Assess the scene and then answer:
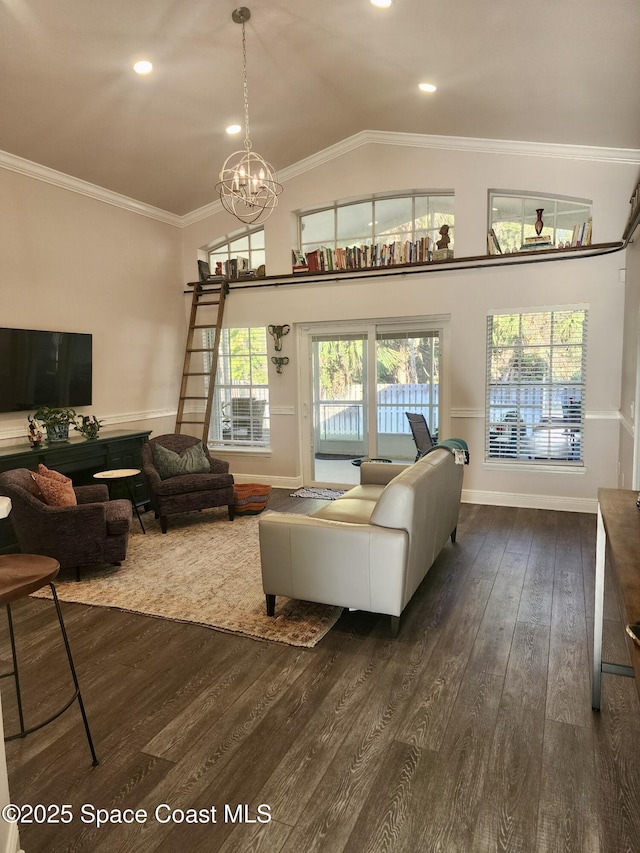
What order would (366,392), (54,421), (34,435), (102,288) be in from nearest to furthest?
(34,435)
(54,421)
(102,288)
(366,392)

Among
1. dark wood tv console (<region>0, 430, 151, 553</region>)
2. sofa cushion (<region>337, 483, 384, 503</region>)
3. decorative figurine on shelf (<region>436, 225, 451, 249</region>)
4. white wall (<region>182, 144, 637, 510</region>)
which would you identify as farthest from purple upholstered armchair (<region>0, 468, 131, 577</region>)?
decorative figurine on shelf (<region>436, 225, 451, 249</region>)

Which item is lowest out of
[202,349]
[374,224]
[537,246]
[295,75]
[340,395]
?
[340,395]

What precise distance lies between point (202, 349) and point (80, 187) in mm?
2297

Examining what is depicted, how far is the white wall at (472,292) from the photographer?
5.27 m

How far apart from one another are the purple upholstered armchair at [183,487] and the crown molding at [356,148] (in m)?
2.70

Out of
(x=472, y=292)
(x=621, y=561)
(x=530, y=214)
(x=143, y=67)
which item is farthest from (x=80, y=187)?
(x=621, y=561)

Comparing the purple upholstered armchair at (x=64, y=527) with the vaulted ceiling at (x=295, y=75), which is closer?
the vaulted ceiling at (x=295, y=75)

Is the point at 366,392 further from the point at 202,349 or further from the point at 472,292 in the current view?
Result: the point at 202,349

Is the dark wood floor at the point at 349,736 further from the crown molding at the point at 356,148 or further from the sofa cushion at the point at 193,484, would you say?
the crown molding at the point at 356,148

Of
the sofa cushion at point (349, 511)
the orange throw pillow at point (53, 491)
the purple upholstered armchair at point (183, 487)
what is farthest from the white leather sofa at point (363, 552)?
the purple upholstered armchair at point (183, 487)

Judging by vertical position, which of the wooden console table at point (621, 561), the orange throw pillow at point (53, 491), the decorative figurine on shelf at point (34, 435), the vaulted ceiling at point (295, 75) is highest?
the vaulted ceiling at point (295, 75)

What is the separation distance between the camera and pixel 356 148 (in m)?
6.12

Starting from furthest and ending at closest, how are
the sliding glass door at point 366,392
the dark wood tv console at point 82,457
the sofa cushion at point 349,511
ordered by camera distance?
the sliding glass door at point 366,392, the dark wood tv console at point 82,457, the sofa cushion at point 349,511

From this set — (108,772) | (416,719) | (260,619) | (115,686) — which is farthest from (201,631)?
(416,719)
